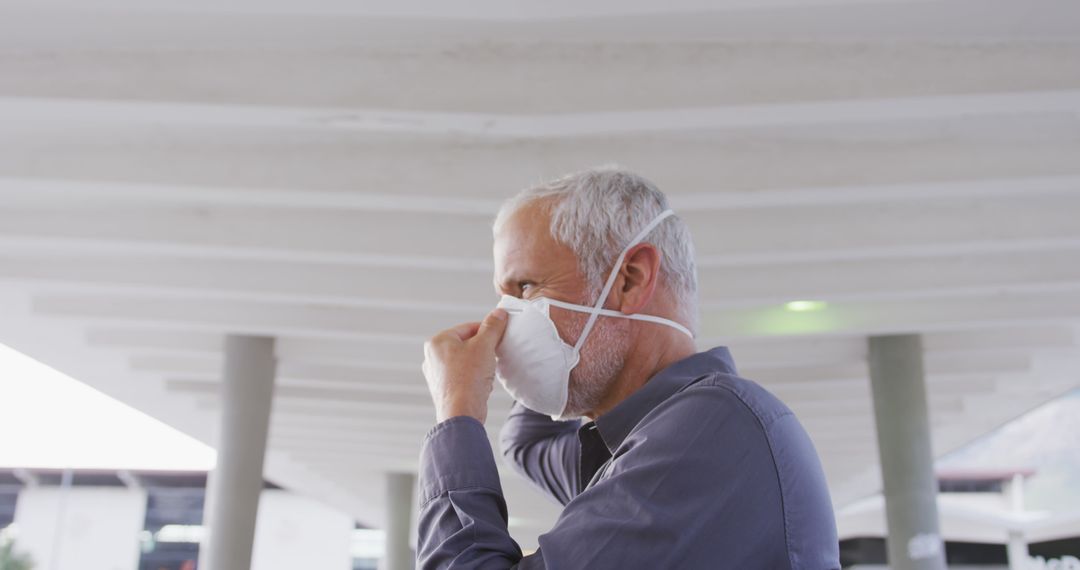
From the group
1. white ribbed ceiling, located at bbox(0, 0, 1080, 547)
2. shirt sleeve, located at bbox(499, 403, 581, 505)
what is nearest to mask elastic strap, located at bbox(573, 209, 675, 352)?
shirt sleeve, located at bbox(499, 403, 581, 505)

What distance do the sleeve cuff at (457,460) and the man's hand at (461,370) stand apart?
5 centimetres

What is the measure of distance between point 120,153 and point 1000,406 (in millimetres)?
18352

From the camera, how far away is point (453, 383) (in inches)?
75.1

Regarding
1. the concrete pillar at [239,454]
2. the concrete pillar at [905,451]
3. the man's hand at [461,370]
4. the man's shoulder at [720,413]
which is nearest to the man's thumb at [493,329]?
the man's hand at [461,370]

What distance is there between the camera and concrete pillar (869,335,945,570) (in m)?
13.5

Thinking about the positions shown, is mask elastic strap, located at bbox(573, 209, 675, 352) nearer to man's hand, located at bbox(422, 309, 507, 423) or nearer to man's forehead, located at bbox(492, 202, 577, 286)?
man's forehead, located at bbox(492, 202, 577, 286)

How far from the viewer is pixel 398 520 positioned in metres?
27.4

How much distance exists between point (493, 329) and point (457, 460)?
0.42m

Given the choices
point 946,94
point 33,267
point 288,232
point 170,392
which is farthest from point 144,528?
point 946,94

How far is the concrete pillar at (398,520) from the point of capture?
27.1 m

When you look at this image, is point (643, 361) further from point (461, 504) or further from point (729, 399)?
point (461, 504)

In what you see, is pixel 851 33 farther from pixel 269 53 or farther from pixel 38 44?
pixel 38 44

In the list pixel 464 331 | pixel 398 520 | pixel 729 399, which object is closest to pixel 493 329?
pixel 464 331

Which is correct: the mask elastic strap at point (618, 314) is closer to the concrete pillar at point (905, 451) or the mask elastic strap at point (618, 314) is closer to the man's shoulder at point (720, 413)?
the man's shoulder at point (720, 413)
